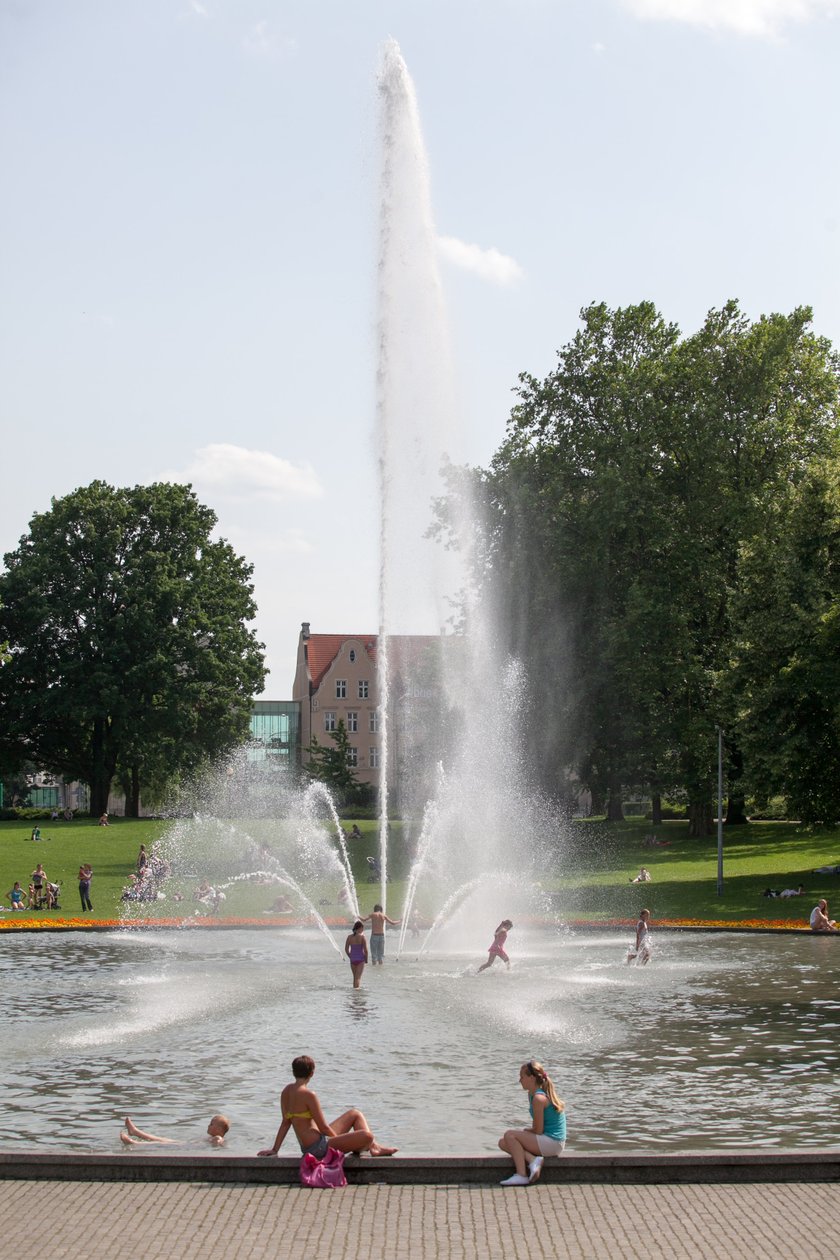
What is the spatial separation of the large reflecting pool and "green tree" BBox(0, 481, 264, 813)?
44732mm

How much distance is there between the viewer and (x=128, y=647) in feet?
264

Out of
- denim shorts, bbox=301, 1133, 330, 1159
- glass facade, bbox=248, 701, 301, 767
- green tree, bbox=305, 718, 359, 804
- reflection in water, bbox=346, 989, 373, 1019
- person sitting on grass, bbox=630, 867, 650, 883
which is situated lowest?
reflection in water, bbox=346, 989, 373, 1019

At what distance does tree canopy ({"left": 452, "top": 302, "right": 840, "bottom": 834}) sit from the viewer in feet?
209

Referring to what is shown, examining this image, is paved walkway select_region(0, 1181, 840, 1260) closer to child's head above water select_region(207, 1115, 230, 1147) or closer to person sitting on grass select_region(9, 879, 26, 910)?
child's head above water select_region(207, 1115, 230, 1147)

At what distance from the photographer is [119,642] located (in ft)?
263

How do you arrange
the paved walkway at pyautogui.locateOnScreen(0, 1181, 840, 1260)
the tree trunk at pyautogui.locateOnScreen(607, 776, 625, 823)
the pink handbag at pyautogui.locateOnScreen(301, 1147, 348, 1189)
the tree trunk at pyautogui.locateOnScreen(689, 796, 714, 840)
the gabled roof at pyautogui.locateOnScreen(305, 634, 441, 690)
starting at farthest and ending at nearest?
1. the gabled roof at pyautogui.locateOnScreen(305, 634, 441, 690)
2. the tree trunk at pyautogui.locateOnScreen(607, 776, 625, 823)
3. the tree trunk at pyautogui.locateOnScreen(689, 796, 714, 840)
4. the pink handbag at pyautogui.locateOnScreen(301, 1147, 348, 1189)
5. the paved walkway at pyautogui.locateOnScreen(0, 1181, 840, 1260)

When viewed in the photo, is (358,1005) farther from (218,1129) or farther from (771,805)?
(771,805)

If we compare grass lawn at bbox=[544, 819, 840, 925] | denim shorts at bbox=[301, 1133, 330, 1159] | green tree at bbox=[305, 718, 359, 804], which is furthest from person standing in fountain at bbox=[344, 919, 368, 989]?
green tree at bbox=[305, 718, 359, 804]

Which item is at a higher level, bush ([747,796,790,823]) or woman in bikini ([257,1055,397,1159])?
bush ([747,796,790,823])

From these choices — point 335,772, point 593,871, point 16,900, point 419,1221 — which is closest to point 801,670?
point 593,871

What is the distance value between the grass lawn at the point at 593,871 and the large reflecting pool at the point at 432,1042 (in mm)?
10170

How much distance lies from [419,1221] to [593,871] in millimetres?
46916

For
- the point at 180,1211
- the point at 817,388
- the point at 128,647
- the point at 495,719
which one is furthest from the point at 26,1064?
the point at 128,647

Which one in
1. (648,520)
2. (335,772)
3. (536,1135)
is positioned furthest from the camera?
(335,772)
